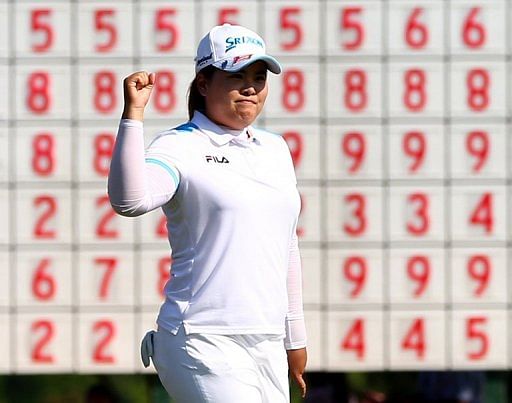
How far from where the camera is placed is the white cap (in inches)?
133

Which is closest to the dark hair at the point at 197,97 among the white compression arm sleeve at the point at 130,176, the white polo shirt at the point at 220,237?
the white polo shirt at the point at 220,237

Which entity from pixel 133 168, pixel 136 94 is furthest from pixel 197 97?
pixel 133 168

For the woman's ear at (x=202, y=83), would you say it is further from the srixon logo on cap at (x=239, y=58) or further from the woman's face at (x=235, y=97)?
the srixon logo on cap at (x=239, y=58)

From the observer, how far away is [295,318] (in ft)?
11.8

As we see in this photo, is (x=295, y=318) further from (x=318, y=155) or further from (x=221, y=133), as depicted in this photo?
(x=318, y=155)

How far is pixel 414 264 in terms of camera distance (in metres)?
6.00

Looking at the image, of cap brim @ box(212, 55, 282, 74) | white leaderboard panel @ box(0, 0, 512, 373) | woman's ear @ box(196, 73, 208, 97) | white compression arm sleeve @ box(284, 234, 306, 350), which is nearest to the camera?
cap brim @ box(212, 55, 282, 74)

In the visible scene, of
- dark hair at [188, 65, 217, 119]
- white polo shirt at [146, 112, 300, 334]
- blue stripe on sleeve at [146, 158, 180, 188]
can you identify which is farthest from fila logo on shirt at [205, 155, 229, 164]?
dark hair at [188, 65, 217, 119]

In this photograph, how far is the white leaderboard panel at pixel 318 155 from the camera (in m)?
5.97

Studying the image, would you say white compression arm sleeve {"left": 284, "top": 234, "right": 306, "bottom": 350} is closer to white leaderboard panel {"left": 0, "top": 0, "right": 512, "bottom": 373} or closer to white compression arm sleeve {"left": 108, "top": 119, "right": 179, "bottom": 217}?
white compression arm sleeve {"left": 108, "top": 119, "right": 179, "bottom": 217}

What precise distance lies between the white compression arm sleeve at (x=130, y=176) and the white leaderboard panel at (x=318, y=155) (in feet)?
9.46

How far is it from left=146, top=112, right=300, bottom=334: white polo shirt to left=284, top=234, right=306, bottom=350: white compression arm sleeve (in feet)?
0.67

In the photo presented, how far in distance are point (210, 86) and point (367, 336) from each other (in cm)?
282

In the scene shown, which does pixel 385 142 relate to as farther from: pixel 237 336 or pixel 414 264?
pixel 237 336
